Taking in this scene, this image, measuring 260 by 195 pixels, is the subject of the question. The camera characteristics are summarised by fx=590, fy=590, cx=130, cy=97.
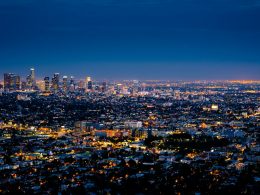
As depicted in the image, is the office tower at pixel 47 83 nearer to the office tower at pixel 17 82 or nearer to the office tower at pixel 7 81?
the office tower at pixel 17 82

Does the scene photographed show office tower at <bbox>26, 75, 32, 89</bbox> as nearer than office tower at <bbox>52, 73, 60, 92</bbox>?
No

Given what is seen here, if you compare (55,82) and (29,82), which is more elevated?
(55,82)

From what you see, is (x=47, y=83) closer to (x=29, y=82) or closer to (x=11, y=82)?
(x=29, y=82)

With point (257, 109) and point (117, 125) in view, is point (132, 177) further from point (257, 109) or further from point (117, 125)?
point (257, 109)

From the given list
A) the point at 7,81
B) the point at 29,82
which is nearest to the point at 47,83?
A: the point at 29,82

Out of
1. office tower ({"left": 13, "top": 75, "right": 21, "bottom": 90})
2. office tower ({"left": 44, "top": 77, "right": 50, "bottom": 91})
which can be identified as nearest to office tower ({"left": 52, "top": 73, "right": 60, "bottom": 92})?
office tower ({"left": 44, "top": 77, "right": 50, "bottom": 91})

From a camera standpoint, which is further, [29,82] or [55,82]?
[29,82]

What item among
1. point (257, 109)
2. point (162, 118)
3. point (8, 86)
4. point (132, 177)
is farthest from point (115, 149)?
point (8, 86)

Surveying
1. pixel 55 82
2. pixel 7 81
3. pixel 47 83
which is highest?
pixel 7 81

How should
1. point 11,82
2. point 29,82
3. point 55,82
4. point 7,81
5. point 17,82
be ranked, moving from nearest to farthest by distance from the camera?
1. point 7,81
2. point 11,82
3. point 17,82
4. point 55,82
5. point 29,82

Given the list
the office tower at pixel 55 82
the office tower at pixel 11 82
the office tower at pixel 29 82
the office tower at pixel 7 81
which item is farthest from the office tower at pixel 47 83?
the office tower at pixel 7 81

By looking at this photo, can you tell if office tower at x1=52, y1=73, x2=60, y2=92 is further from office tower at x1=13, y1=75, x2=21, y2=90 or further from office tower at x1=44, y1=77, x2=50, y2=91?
office tower at x1=13, y1=75, x2=21, y2=90
